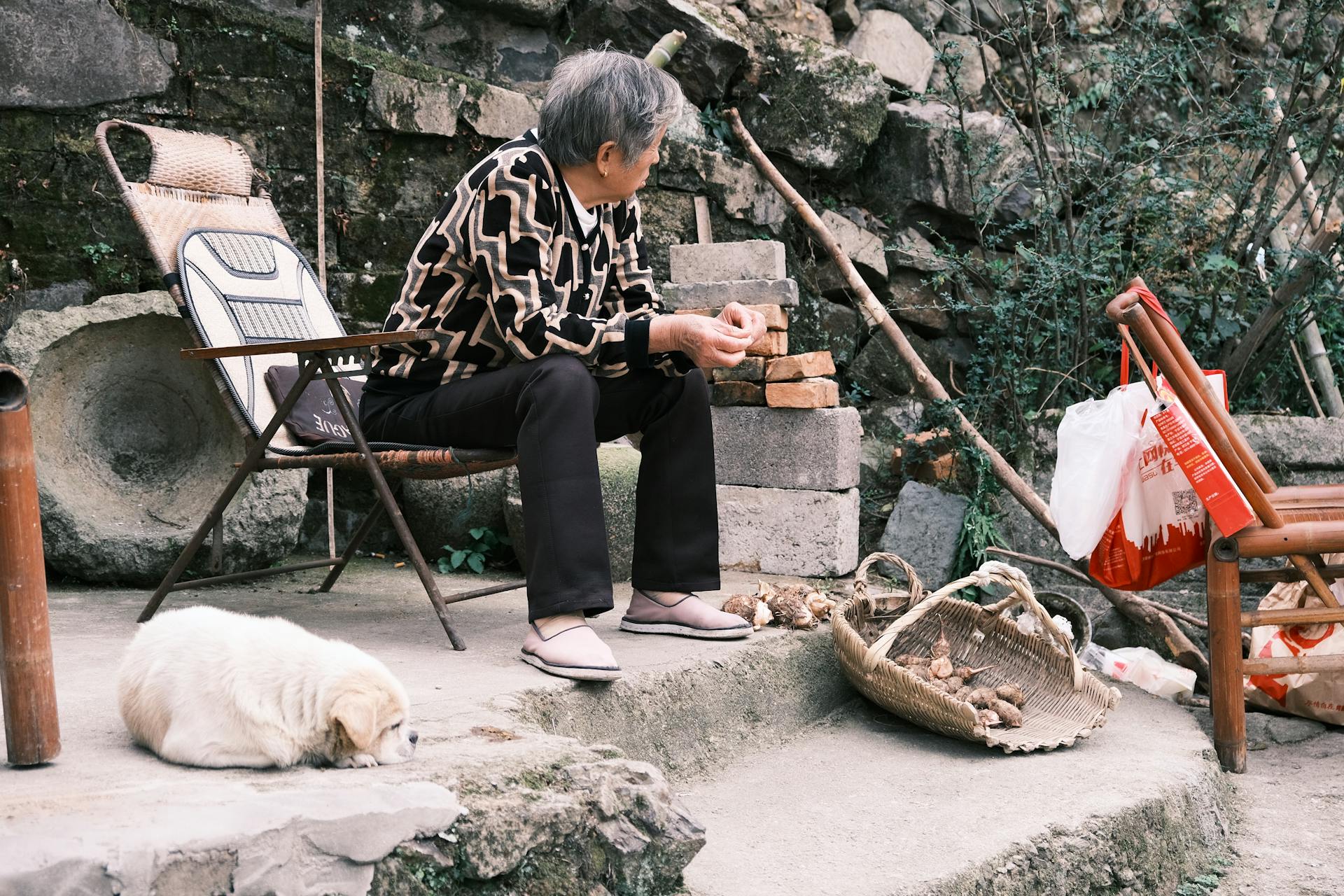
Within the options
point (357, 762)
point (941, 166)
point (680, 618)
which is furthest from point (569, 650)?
point (941, 166)

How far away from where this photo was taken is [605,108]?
258 centimetres

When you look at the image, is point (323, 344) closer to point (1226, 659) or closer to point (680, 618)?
point (680, 618)

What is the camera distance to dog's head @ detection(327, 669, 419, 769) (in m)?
1.67

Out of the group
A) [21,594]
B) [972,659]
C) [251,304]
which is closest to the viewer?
[21,594]

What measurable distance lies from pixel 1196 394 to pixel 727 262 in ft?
5.92

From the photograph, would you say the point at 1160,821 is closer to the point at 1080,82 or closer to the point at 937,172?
the point at 937,172

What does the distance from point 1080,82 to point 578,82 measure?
4265 mm

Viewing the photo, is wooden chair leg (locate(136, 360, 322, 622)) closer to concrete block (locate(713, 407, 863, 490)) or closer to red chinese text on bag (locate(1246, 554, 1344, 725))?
concrete block (locate(713, 407, 863, 490))

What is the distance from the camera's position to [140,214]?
3248 millimetres

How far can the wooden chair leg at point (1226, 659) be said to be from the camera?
286 cm

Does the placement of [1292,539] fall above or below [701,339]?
below

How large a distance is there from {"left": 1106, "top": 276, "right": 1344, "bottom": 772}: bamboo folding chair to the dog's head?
195 centimetres

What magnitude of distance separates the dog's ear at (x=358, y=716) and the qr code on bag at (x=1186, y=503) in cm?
217

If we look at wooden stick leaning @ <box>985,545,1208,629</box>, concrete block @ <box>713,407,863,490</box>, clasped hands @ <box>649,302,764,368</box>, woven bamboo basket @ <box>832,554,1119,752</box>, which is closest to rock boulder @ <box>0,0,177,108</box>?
concrete block @ <box>713,407,863,490</box>
